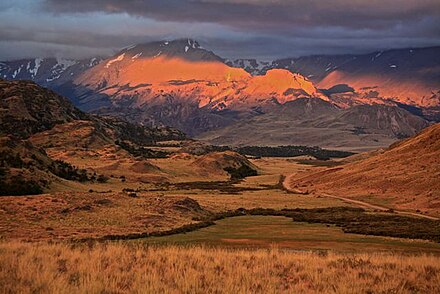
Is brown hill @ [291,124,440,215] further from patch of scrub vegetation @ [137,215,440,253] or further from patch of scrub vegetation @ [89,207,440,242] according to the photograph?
patch of scrub vegetation @ [137,215,440,253]

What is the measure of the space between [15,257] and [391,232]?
51.7 meters

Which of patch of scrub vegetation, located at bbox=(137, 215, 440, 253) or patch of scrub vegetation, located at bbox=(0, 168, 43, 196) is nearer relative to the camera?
patch of scrub vegetation, located at bbox=(137, 215, 440, 253)

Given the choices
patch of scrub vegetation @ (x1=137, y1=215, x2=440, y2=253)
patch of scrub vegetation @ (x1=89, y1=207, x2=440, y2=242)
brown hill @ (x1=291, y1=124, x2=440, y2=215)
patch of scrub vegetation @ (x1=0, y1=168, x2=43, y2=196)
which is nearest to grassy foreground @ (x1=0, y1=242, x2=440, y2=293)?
patch of scrub vegetation @ (x1=137, y1=215, x2=440, y2=253)

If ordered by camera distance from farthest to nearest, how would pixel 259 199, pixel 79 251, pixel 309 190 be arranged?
1. pixel 309 190
2. pixel 259 199
3. pixel 79 251

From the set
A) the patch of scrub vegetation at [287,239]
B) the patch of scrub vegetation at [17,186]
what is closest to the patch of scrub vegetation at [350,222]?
the patch of scrub vegetation at [287,239]

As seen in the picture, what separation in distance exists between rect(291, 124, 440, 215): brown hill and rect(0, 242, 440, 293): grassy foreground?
254 feet

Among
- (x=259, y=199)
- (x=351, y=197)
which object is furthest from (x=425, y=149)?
(x=259, y=199)

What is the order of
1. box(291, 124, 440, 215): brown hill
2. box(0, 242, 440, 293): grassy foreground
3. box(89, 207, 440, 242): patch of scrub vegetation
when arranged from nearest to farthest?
box(0, 242, 440, 293): grassy foreground, box(89, 207, 440, 242): patch of scrub vegetation, box(291, 124, 440, 215): brown hill

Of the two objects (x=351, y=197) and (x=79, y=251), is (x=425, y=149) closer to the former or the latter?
(x=351, y=197)

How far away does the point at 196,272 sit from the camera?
70.6ft

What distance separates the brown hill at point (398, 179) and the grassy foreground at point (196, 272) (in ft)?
254

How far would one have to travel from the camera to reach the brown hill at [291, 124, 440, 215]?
112562 mm

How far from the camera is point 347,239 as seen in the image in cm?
5891

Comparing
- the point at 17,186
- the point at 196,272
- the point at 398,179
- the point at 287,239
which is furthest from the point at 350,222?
the point at 196,272
